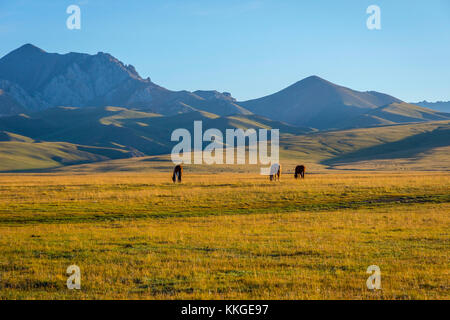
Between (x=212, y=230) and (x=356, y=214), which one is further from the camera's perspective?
(x=356, y=214)

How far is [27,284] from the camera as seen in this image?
12.1 m

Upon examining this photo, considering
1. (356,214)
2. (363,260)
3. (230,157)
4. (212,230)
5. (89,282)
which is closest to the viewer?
(89,282)

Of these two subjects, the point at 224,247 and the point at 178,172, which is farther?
the point at 178,172

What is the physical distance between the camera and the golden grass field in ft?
37.5

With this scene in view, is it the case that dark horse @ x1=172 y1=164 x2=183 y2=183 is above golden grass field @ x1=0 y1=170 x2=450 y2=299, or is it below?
above

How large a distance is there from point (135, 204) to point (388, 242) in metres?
18.9

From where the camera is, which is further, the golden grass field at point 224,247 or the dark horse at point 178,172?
the dark horse at point 178,172

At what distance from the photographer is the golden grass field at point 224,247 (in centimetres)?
1142

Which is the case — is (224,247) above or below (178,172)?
below

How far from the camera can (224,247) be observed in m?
16.8

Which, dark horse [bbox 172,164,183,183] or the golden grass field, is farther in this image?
dark horse [bbox 172,164,183,183]

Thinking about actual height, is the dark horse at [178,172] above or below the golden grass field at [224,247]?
above
